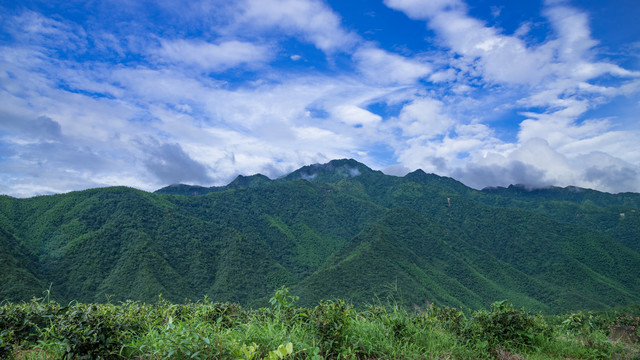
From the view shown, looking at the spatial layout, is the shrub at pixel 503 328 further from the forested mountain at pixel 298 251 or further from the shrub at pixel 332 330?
the forested mountain at pixel 298 251

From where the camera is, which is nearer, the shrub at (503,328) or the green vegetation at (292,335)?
the green vegetation at (292,335)

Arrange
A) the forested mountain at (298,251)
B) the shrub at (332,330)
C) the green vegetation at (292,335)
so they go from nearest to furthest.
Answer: the green vegetation at (292,335)
the shrub at (332,330)
the forested mountain at (298,251)

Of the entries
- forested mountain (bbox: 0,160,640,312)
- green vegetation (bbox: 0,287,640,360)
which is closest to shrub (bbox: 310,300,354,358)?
green vegetation (bbox: 0,287,640,360)

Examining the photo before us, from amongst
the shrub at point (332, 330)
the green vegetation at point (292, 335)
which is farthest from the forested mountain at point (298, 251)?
the shrub at point (332, 330)

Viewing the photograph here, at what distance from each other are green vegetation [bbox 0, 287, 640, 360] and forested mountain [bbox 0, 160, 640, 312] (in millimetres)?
46610

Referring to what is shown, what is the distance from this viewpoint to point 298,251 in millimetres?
126438

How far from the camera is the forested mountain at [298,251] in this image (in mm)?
75062

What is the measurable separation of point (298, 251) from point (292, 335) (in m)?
126

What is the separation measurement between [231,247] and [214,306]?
350ft

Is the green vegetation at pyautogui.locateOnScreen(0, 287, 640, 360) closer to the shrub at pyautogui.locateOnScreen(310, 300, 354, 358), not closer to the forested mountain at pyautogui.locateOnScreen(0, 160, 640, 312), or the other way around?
the shrub at pyautogui.locateOnScreen(310, 300, 354, 358)

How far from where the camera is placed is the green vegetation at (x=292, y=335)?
3.43m

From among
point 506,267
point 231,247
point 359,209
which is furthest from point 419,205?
point 231,247

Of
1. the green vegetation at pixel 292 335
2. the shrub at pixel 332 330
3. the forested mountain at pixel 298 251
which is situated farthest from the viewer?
the forested mountain at pixel 298 251

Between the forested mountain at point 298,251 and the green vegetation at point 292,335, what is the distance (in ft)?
153
